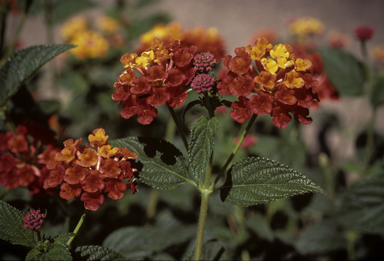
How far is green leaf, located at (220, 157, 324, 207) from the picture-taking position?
0.72 m

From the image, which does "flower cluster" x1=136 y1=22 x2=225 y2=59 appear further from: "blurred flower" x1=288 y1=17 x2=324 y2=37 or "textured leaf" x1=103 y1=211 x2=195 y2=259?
"blurred flower" x1=288 y1=17 x2=324 y2=37

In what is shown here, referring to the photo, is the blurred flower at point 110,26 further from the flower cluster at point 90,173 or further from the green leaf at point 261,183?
the green leaf at point 261,183

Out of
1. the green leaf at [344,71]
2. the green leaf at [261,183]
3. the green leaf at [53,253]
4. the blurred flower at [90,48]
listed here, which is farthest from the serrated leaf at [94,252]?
the blurred flower at [90,48]

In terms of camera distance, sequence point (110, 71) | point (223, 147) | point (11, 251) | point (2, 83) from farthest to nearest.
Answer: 1. point (110, 71)
2. point (223, 147)
3. point (11, 251)
4. point (2, 83)

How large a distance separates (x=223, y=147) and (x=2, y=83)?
100cm

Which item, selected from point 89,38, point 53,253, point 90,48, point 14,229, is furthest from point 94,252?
point 89,38

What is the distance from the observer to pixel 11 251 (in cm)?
119

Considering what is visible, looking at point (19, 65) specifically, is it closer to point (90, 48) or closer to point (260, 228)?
point (260, 228)

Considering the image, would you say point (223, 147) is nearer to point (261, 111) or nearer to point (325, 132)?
point (261, 111)

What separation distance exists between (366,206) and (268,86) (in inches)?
36.3

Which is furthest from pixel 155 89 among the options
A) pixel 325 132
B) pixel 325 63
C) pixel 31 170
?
pixel 325 132

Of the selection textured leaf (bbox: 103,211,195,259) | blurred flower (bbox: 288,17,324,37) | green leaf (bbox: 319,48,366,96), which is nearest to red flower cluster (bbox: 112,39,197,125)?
textured leaf (bbox: 103,211,195,259)

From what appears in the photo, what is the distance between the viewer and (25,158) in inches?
37.6

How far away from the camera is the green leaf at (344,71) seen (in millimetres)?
1450
